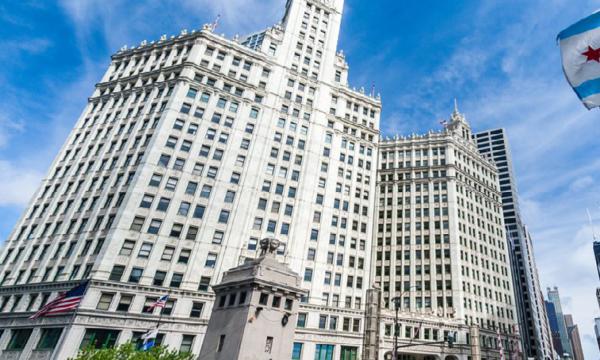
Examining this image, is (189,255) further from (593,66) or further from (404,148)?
(404,148)

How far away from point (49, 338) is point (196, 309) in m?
16.6

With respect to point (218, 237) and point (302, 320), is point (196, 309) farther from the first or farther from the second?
point (302, 320)

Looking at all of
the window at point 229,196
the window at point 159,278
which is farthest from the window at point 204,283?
the window at point 229,196

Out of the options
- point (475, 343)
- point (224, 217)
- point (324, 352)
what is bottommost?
point (324, 352)

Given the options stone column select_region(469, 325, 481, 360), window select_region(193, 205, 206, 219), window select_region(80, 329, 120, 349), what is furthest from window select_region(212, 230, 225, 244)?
stone column select_region(469, 325, 481, 360)

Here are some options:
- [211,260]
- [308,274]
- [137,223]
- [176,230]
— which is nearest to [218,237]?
[211,260]

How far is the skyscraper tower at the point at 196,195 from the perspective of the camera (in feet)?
152

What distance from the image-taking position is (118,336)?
140 feet

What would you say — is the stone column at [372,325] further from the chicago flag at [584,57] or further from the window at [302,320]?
the chicago flag at [584,57]

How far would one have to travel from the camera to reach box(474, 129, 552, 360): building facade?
12638 cm

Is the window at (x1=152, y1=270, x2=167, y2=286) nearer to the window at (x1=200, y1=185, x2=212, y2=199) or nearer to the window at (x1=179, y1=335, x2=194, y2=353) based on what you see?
the window at (x1=179, y1=335, x2=194, y2=353)

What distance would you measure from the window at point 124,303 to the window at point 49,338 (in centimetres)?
633

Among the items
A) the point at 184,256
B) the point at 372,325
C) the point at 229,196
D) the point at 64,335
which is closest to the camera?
the point at 64,335

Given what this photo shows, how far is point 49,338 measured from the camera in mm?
41656
